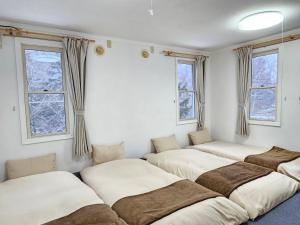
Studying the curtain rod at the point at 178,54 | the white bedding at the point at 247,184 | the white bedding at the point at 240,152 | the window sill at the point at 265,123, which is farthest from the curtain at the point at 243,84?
the white bedding at the point at 247,184

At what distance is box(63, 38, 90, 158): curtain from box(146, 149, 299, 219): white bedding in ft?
3.87

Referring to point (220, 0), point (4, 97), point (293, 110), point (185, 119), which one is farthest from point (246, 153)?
point (4, 97)

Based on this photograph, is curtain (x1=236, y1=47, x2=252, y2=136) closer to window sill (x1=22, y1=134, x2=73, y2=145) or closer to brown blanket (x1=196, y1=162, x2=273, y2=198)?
brown blanket (x1=196, y1=162, x2=273, y2=198)

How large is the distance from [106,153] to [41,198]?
1231 millimetres

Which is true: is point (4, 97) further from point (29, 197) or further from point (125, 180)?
point (125, 180)

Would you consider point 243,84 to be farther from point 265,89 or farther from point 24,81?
point 24,81

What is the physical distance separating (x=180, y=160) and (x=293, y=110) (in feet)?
6.52

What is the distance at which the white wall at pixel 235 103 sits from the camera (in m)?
3.15

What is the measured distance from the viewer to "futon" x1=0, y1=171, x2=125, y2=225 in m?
1.61

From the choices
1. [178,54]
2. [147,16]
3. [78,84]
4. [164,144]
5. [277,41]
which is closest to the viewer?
[147,16]

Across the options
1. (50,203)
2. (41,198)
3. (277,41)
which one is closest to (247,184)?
(50,203)

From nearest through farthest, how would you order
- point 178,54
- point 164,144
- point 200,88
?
1. point 164,144
2. point 178,54
3. point 200,88

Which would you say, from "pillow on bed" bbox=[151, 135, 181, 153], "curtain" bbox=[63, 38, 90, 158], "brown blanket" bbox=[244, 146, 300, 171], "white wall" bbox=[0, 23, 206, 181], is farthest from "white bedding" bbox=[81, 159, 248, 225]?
"brown blanket" bbox=[244, 146, 300, 171]

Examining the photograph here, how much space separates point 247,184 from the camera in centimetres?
228
